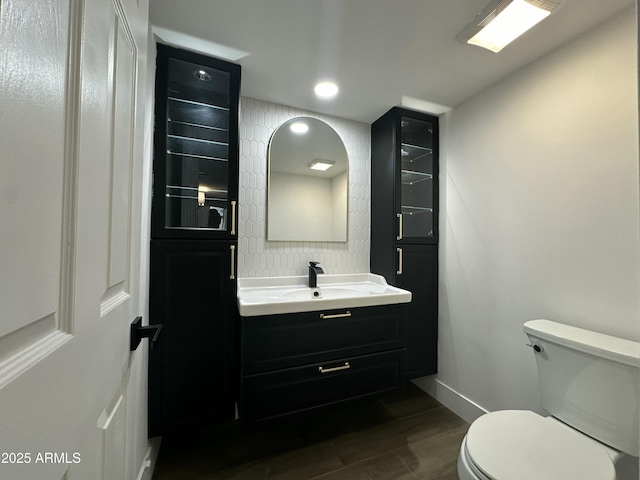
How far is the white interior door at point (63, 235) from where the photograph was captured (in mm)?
262

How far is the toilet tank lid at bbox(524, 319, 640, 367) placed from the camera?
3.20 ft

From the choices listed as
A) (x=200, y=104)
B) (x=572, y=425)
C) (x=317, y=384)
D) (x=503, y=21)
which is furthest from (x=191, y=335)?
(x=503, y=21)

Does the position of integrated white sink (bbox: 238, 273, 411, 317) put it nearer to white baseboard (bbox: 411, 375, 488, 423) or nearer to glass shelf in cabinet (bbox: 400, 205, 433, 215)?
glass shelf in cabinet (bbox: 400, 205, 433, 215)

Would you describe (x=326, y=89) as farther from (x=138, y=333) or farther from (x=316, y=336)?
(x=138, y=333)

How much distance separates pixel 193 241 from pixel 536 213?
1.88 metres

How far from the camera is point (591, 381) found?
1.06 meters

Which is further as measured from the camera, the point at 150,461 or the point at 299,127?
the point at 299,127

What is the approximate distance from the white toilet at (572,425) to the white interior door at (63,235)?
1199mm

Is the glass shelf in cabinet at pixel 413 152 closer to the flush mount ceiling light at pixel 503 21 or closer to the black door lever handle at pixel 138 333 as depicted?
the flush mount ceiling light at pixel 503 21

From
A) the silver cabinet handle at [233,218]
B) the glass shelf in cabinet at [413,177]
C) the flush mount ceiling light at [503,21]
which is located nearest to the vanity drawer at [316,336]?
the silver cabinet handle at [233,218]

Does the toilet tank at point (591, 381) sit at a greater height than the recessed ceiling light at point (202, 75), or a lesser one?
lesser

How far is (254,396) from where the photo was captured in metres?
1.28

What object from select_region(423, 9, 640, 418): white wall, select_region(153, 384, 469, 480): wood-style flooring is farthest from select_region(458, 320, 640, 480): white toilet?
select_region(153, 384, 469, 480): wood-style flooring

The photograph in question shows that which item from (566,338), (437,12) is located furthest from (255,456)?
(437,12)
